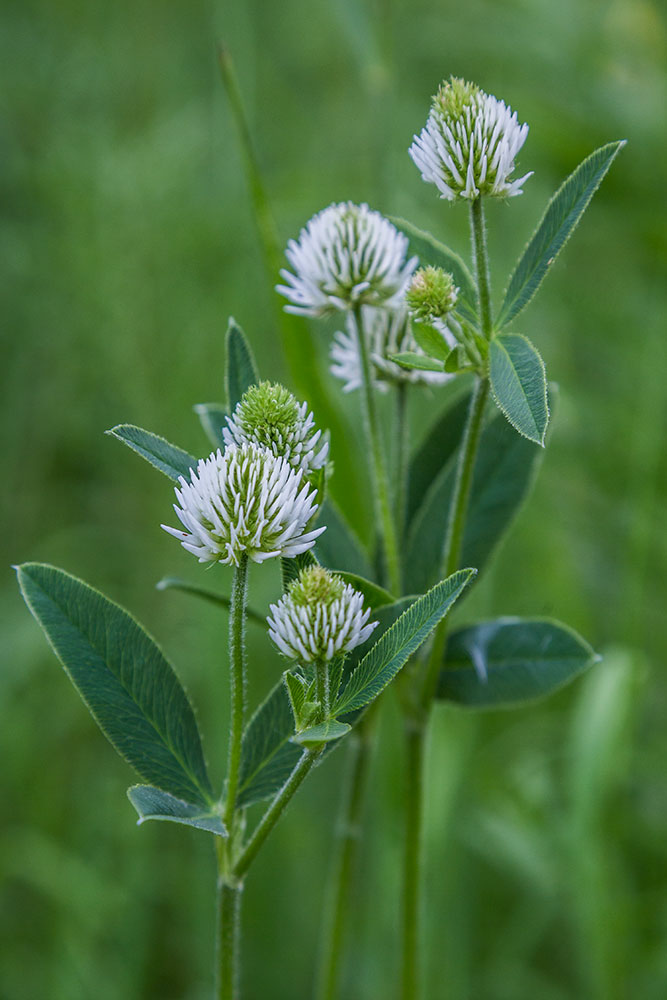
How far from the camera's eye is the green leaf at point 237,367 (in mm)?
892

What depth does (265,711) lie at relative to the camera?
916 millimetres

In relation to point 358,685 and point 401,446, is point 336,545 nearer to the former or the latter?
point 401,446

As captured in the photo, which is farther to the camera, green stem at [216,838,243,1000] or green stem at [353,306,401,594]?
green stem at [353,306,401,594]

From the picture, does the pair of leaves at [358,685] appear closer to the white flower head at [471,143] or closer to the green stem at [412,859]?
the green stem at [412,859]

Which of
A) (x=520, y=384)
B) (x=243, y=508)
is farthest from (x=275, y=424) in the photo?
(x=520, y=384)

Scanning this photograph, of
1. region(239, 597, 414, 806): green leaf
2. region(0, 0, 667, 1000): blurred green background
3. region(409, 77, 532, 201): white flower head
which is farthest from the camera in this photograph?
region(0, 0, 667, 1000): blurred green background

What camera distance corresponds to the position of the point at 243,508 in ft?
2.35

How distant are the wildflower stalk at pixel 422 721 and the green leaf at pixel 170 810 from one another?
210 mm

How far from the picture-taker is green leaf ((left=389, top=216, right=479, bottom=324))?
919mm

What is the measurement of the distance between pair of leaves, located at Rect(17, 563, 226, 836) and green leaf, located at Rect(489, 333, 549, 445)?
0.34 meters

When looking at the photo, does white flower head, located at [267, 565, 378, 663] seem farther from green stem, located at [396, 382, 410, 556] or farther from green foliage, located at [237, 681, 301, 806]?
green stem, located at [396, 382, 410, 556]

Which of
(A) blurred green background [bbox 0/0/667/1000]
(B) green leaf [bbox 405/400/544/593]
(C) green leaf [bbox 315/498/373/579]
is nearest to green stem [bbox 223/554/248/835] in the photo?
(C) green leaf [bbox 315/498/373/579]

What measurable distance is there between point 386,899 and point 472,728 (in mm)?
326

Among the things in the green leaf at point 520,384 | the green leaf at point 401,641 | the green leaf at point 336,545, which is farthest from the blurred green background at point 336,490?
the green leaf at point 401,641
